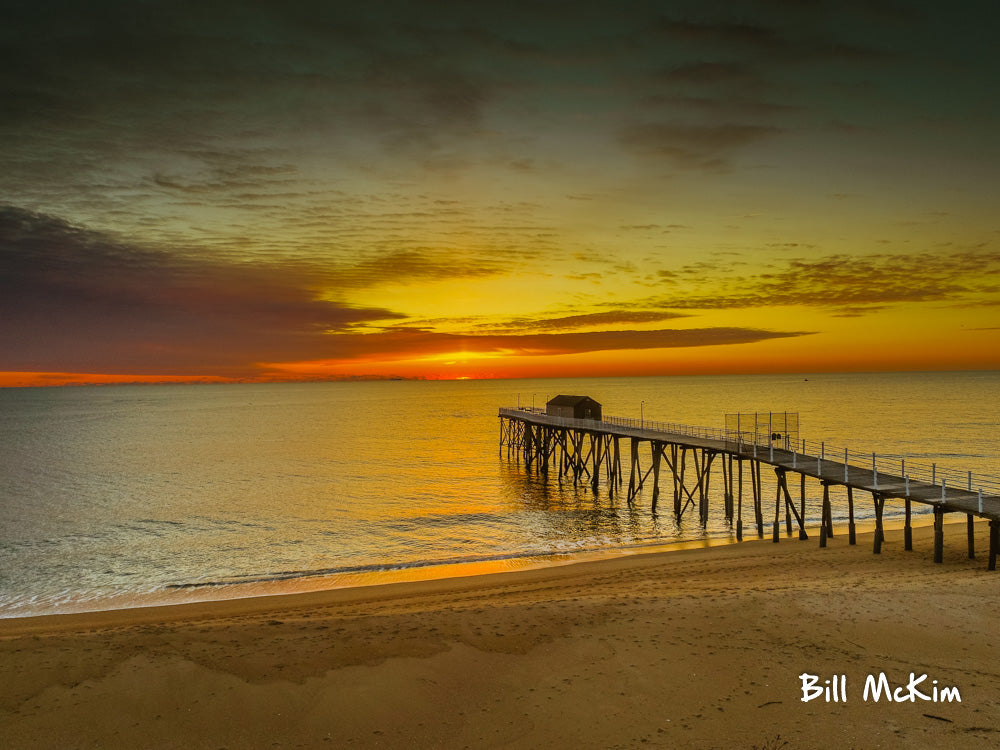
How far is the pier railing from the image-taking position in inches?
944

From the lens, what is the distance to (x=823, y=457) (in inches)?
1329

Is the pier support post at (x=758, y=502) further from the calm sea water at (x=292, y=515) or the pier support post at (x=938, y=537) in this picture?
the pier support post at (x=938, y=537)

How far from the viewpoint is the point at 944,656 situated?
36.3 feet

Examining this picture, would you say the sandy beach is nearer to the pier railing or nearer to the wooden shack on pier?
the pier railing

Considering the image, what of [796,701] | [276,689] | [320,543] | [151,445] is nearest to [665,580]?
[796,701]

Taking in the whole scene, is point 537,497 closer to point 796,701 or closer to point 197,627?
point 197,627

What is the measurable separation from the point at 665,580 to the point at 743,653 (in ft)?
24.3

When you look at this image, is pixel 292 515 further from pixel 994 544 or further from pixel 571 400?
pixel 994 544

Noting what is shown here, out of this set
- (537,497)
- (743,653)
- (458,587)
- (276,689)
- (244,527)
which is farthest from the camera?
(537,497)

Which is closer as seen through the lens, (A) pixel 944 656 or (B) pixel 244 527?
(A) pixel 944 656
